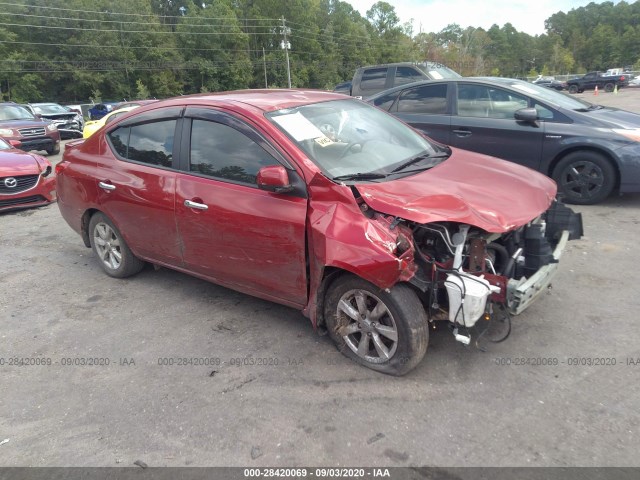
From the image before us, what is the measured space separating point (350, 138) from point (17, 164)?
6.59 meters

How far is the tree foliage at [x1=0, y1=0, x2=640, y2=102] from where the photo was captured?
51.8 meters

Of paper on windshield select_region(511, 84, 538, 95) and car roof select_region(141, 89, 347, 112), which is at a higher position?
paper on windshield select_region(511, 84, 538, 95)

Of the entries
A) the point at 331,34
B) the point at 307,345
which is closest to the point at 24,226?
the point at 307,345

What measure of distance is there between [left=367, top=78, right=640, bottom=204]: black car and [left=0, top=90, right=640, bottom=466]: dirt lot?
1.94 metres

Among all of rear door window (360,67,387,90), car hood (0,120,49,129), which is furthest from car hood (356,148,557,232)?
car hood (0,120,49,129)

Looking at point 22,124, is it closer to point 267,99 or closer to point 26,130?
point 26,130

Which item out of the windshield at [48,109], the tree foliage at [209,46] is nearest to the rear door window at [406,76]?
the windshield at [48,109]

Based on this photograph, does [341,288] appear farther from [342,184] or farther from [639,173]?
[639,173]

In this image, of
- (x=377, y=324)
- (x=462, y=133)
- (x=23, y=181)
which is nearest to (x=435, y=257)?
(x=377, y=324)

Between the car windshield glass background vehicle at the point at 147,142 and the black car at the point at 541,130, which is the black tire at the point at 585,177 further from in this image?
the car windshield glass background vehicle at the point at 147,142

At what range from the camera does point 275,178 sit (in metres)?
3.13

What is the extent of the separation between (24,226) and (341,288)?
6.05 m

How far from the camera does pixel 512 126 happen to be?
253 inches

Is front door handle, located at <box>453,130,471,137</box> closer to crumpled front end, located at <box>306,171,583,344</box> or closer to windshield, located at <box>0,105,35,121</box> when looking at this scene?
crumpled front end, located at <box>306,171,583,344</box>
